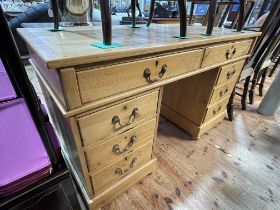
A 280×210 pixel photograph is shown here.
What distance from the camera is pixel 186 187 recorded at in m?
1.00

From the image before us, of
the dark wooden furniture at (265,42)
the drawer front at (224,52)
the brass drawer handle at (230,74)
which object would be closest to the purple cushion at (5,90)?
the drawer front at (224,52)

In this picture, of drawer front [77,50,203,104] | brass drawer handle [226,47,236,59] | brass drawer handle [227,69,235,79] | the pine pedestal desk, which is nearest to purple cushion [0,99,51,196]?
the pine pedestal desk

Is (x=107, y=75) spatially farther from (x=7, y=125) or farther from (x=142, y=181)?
(x=142, y=181)

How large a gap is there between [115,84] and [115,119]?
0.15 metres

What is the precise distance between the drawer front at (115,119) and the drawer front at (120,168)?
19 centimetres

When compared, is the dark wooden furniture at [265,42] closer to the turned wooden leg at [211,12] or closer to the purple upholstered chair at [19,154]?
the turned wooden leg at [211,12]

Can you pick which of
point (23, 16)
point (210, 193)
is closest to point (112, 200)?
point (210, 193)

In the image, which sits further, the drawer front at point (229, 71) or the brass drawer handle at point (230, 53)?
the drawer front at point (229, 71)

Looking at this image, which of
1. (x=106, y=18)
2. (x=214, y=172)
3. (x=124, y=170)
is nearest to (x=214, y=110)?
(x=214, y=172)

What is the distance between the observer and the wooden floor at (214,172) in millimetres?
931

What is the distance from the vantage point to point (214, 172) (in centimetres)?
110

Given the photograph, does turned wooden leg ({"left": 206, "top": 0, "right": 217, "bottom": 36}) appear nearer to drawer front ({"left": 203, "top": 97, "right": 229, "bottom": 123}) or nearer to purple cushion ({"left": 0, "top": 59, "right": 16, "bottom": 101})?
drawer front ({"left": 203, "top": 97, "right": 229, "bottom": 123})

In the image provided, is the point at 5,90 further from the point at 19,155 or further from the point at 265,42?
the point at 265,42

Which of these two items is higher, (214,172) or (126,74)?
(126,74)
